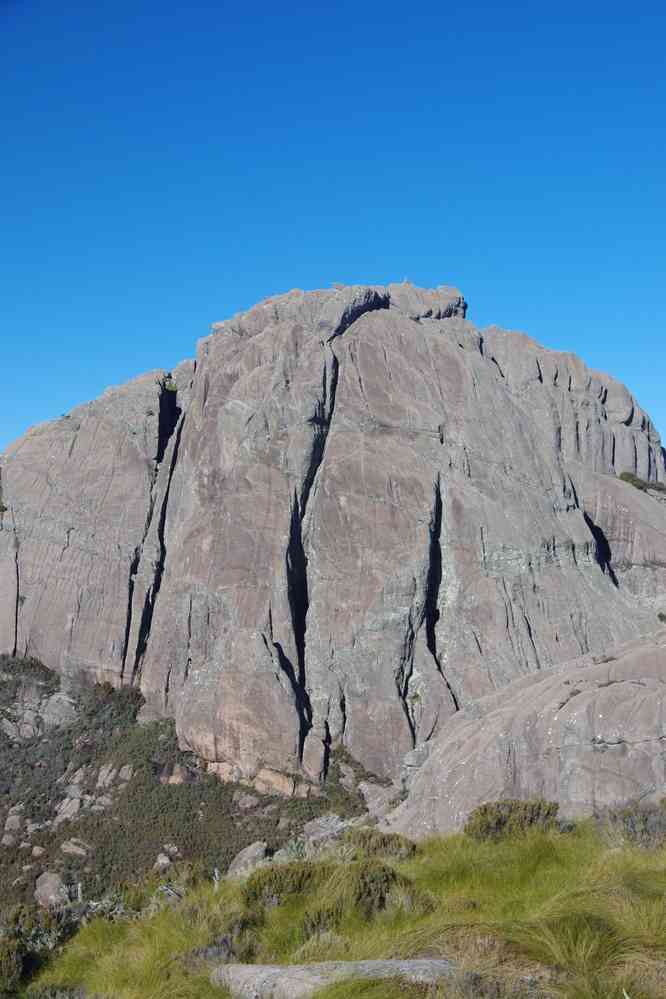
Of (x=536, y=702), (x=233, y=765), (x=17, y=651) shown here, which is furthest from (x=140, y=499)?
(x=536, y=702)

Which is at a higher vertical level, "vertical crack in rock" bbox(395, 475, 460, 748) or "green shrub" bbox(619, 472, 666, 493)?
"green shrub" bbox(619, 472, 666, 493)

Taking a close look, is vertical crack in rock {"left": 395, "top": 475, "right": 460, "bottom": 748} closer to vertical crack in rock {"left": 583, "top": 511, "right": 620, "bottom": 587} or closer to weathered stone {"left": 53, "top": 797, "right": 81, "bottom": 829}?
vertical crack in rock {"left": 583, "top": 511, "right": 620, "bottom": 587}

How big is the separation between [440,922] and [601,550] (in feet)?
162

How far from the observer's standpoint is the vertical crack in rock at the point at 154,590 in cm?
4795

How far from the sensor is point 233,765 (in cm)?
4119

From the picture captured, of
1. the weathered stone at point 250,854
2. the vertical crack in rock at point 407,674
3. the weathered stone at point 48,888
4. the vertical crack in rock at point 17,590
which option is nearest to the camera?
the weathered stone at point 48,888

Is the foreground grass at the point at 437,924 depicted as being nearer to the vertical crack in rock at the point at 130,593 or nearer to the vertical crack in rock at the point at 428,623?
the vertical crack in rock at the point at 428,623

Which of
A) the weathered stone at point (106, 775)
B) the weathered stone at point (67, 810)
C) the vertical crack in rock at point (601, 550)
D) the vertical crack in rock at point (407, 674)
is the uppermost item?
the vertical crack in rock at point (601, 550)

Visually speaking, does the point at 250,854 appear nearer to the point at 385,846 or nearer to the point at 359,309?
the point at 385,846

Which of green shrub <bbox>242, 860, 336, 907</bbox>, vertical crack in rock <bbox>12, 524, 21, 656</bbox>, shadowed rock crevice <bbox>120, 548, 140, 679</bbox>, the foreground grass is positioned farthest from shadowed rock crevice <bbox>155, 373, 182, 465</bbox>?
green shrub <bbox>242, 860, 336, 907</bbox>

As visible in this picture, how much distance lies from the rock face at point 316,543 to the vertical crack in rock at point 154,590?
0.54 ft

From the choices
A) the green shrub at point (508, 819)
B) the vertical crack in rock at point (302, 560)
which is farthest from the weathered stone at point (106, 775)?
the green shrub at point (508, 819)

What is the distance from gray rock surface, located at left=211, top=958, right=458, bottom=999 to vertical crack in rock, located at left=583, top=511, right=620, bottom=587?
46352mm

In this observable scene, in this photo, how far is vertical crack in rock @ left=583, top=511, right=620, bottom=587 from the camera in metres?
51.5
